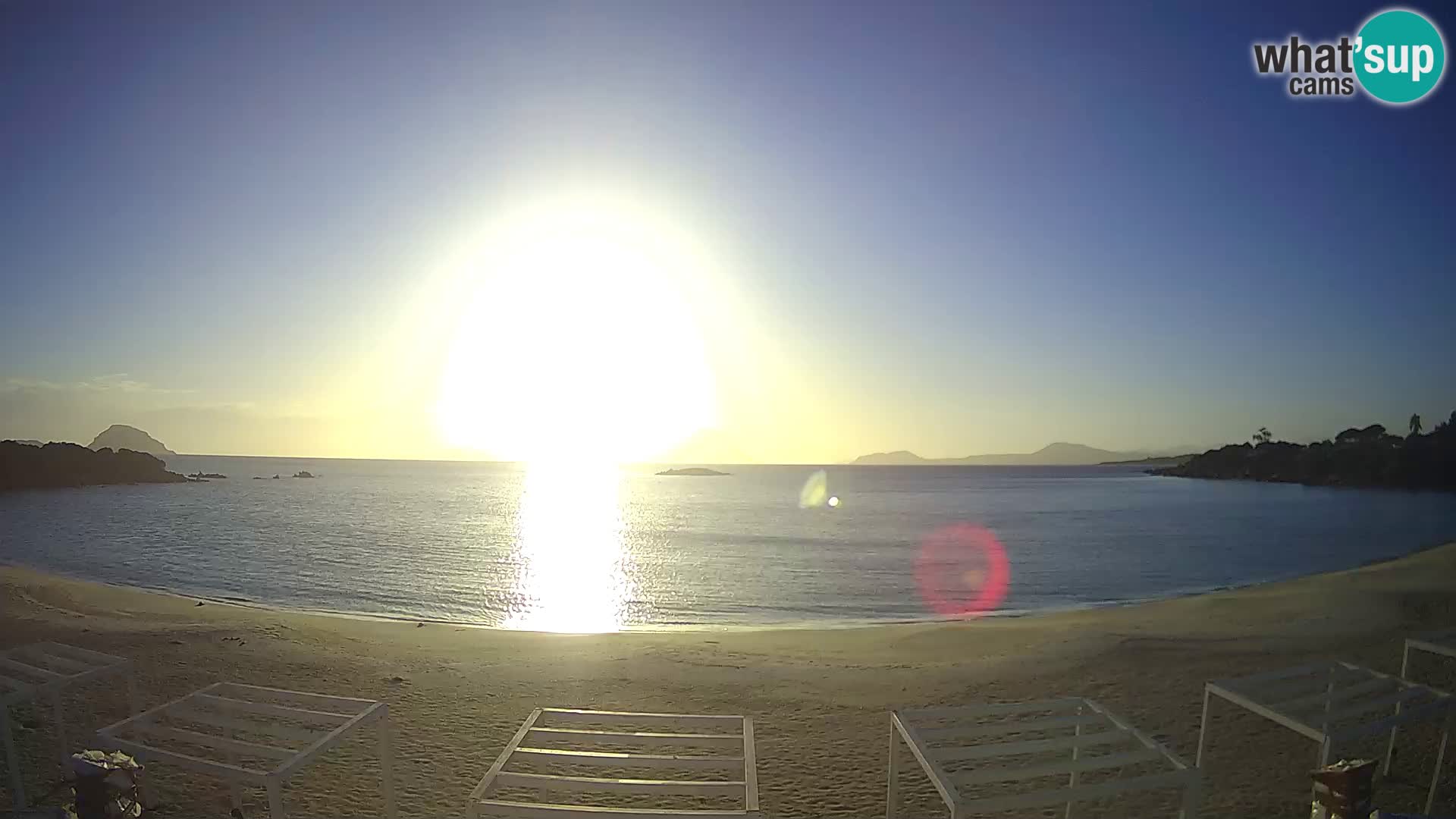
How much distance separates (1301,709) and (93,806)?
7.46 metres

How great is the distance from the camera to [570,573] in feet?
102

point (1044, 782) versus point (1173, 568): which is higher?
point (1044, 782)

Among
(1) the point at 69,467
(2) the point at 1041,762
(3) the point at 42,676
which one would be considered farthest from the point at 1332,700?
(1) the point at 69,467

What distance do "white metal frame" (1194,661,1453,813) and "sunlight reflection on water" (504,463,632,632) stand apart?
47.8 ft

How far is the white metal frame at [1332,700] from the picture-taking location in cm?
484

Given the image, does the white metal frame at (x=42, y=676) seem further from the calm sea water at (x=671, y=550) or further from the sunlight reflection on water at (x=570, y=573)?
the calm sea water at (x=671, y=550)

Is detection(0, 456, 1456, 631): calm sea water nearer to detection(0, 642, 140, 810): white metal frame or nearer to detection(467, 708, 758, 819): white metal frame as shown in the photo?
detection(0, 642, 140, 810): white metal frame

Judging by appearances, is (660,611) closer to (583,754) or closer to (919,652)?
(919,652)

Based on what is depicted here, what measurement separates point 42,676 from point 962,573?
26.6 metres

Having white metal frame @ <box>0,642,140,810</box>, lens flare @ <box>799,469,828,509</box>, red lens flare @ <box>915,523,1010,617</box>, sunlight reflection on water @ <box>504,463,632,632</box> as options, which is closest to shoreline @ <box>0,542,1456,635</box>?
red lens flare @ <box>915,523,1010,617</box>

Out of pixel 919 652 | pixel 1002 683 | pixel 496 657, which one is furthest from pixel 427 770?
pixel 919 652

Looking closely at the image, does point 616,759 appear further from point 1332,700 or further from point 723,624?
point 723,624

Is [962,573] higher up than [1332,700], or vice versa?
[1332,700]

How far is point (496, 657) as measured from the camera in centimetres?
1191
